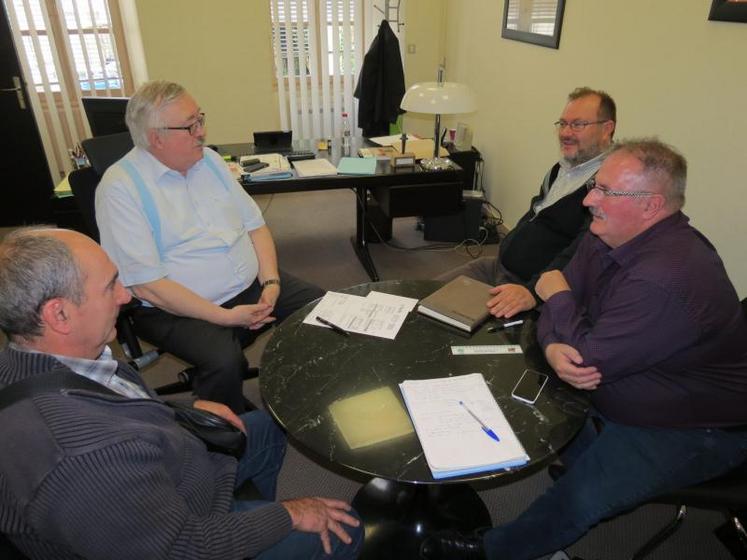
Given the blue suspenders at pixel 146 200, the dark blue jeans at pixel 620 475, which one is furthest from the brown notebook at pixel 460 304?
the blue suspenders at pixel 146 200

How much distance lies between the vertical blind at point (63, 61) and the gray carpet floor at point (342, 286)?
1679mm

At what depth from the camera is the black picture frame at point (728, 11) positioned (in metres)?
1.88

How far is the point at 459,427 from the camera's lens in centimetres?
122

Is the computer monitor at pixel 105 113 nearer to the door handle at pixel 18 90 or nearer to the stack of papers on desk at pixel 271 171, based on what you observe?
the stack of papers on desk at pixel 271 171

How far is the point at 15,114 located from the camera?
152 inches

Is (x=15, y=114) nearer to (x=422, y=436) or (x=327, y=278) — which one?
(x=327, y=278)

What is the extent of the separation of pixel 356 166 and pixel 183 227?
141 centimetres

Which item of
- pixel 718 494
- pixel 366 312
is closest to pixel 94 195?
pixel 366 312

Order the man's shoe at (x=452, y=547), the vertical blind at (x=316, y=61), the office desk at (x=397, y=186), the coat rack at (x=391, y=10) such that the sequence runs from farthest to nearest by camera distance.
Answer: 1. the coat rack at (x=391, y=10)
2. the vertical blind at (x=316, y=61)
3. the office desk at (x=397, y=186)
4. the man's shoe at (x=452, y=547)

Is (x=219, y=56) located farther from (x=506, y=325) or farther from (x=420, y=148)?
(x=506, y=325)

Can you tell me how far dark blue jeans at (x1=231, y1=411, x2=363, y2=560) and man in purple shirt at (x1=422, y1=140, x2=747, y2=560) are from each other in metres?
0.53

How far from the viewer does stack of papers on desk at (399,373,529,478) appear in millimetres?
1136

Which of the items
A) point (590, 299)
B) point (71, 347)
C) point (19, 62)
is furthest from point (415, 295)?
point (19, 62)

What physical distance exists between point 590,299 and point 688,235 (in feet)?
Result: 1.14
